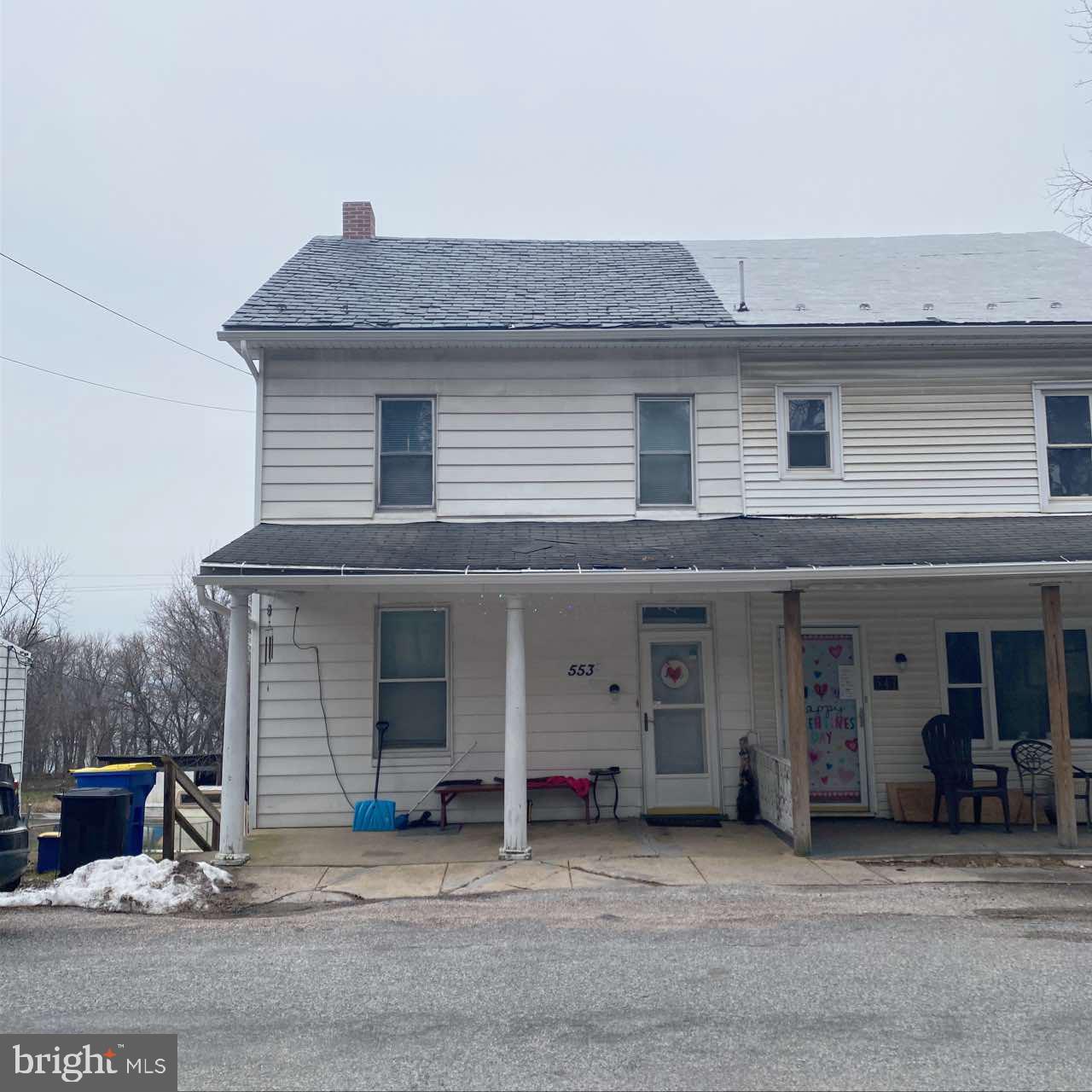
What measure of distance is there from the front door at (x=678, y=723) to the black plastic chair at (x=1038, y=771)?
3415 millimetres

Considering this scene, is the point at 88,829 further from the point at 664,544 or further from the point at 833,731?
the point at 833,731

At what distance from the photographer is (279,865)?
9.00m

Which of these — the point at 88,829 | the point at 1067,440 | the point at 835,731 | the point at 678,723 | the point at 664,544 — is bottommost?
the point at 88,829

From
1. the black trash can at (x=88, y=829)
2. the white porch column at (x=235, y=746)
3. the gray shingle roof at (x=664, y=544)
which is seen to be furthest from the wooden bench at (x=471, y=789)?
the black trash can at (x=88, y=829)

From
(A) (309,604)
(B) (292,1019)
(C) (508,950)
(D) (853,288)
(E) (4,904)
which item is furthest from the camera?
(D) (853,288)

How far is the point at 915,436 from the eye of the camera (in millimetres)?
11203

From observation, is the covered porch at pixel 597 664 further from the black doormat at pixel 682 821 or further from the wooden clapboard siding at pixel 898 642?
the black doormat at pixel 682 821

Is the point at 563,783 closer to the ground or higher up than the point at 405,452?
closer to the ground

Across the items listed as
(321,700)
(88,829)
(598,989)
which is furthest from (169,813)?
(598,989)

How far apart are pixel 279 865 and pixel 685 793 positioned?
452 cm

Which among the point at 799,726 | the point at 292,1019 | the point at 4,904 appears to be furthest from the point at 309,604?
the point at 292,1019

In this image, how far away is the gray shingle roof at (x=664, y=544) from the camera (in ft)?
29.4

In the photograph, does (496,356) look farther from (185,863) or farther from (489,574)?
(185,863)

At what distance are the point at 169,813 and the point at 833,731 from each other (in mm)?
7241
